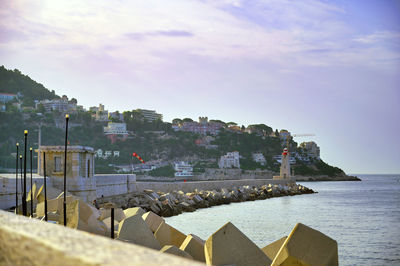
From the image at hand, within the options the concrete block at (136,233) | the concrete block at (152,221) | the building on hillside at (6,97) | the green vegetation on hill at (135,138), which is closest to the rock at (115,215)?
the concrete block at (152,221)

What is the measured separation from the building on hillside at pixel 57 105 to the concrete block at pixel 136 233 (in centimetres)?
11406

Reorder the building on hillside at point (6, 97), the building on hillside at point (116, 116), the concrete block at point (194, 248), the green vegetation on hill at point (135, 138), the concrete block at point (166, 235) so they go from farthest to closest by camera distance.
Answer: the building on hillside at point (116, 116)
the building on hillside at point (6, 97)
the green vegetation on hill at point (135, 138)
the concrete block at point (166, 235)
the concrete block at point (194, 248)

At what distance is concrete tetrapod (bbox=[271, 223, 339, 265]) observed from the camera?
22.3 ft

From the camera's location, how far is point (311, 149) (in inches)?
6486

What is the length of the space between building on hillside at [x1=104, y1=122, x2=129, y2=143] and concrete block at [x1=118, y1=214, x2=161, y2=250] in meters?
122

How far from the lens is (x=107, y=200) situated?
84.1ft

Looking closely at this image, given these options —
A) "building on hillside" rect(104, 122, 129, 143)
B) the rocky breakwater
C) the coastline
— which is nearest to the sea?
the rocky breakwater

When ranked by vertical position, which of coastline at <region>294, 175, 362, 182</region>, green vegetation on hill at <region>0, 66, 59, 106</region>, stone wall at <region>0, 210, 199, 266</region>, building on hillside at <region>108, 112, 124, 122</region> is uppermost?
green vegetation on hill at <region>0, 66, 59, 106</region>

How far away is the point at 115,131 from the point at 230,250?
415ft

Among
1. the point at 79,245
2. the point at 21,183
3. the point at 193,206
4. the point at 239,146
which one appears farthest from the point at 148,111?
the point at 79,245

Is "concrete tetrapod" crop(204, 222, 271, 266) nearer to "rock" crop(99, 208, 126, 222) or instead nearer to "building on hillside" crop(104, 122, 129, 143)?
"rock" crop(99, 208, 126, 222)

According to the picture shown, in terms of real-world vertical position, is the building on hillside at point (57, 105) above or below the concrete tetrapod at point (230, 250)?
above

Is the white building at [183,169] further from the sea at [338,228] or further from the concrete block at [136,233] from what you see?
the concrete block at [136,233]

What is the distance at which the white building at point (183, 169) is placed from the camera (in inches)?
4731
